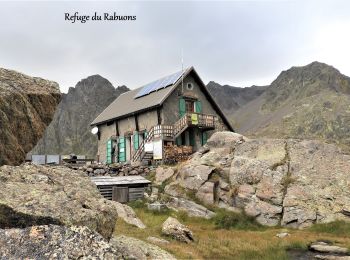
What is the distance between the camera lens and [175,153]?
37.7 m

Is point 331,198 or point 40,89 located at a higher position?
point 40,89

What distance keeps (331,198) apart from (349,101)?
128m

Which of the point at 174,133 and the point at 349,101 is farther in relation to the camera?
the point at 349,101

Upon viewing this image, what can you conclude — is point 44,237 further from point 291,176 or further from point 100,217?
point 291,176

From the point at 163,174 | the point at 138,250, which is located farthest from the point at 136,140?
the point at 138,250

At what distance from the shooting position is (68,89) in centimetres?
19488

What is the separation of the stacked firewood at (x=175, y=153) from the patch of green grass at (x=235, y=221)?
13.0 m

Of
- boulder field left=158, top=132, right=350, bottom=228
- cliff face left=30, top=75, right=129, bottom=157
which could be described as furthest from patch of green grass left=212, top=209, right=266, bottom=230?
cliff face left=30, top=75, right=129, bottom=157

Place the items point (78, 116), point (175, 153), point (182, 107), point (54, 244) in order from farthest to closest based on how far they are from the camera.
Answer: point (78, 116)
point (182, 107)
point (175, 153)
point (54, 244)

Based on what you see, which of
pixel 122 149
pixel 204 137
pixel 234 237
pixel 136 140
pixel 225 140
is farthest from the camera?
pixel 122 149

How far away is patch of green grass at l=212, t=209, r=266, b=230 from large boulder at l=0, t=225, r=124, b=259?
57.1 ft

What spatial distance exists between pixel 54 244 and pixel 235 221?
1888 cm

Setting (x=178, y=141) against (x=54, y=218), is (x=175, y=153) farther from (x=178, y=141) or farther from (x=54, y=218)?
(x=54, y=218)

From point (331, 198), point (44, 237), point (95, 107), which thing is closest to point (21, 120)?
point (44, 237)
